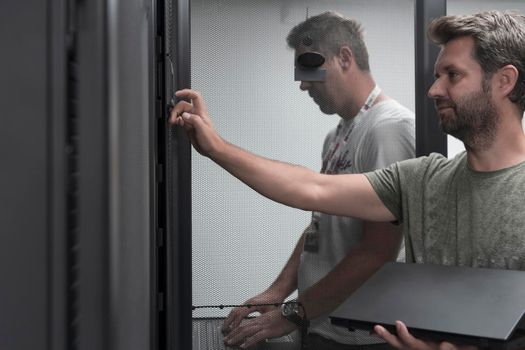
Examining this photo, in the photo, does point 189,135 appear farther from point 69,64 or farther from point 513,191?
point 69,64

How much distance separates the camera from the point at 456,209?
1.48 m

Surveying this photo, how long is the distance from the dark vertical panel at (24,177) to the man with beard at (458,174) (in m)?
Result: 1.09

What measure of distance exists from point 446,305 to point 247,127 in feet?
2.13

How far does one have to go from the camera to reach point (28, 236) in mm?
306

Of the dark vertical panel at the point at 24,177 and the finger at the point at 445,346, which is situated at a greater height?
the dark vertical panel at the point at 24,177

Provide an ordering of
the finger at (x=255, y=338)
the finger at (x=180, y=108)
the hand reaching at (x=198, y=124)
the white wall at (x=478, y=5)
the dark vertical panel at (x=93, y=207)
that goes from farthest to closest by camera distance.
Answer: the white wall at (x=478, y=5) → the finger at (x=255, y=338) → the hand reaching at (x=198, y=124) → the finger at (x=180, y=108) → the dark vertical panel at (x=93, y=207)

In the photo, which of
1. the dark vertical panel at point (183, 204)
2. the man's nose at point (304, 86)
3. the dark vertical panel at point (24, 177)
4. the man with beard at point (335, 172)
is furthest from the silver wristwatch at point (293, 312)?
the dark vertical panel at point (24, 177)

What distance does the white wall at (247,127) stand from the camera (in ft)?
4.90

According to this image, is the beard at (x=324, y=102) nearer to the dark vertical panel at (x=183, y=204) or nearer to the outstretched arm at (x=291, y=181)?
the outstretched arm at (x=291, y=181)

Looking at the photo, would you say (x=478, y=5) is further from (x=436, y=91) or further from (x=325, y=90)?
(x=325, y=90)

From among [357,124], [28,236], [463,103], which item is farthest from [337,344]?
[28,236]

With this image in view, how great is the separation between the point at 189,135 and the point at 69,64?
108 centimetres

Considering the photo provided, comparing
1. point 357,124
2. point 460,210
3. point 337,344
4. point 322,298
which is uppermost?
point 357,124

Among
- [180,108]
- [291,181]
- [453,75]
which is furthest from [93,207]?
[453,75]
